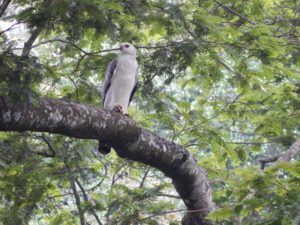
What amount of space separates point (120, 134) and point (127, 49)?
89.3 inches

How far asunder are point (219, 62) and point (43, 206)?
2.56 metres

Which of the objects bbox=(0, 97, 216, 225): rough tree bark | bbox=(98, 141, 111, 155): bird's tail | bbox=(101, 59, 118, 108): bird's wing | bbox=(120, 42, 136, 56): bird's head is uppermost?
bbox=(120, 42, 136, 56): bird's head

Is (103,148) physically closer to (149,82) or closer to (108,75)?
(149,82)

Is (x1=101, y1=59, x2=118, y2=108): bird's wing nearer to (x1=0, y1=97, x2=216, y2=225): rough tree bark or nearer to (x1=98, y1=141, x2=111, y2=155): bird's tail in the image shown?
(x1=98, y1=141, x2=111, y2=155): bird's tail

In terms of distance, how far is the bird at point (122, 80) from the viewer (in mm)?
6855

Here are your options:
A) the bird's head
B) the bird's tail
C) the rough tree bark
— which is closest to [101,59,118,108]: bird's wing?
the bird's head

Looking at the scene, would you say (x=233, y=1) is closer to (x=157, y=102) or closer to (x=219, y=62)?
(x=219, y=62)

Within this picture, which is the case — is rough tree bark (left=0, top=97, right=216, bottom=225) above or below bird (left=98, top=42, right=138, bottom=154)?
below

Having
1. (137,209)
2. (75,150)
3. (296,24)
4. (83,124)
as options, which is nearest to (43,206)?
(75,150)

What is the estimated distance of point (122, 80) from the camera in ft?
23.0

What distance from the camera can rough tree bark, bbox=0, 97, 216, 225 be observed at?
13.2 ft

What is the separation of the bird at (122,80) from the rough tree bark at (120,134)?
1.58 meters

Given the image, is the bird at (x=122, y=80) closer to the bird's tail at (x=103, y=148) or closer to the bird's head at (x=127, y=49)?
the bird's head at (x=127, y=49)

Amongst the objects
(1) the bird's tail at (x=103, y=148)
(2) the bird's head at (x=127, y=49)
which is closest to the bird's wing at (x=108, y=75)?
(2) the bird's head at (x=127, y=49)
